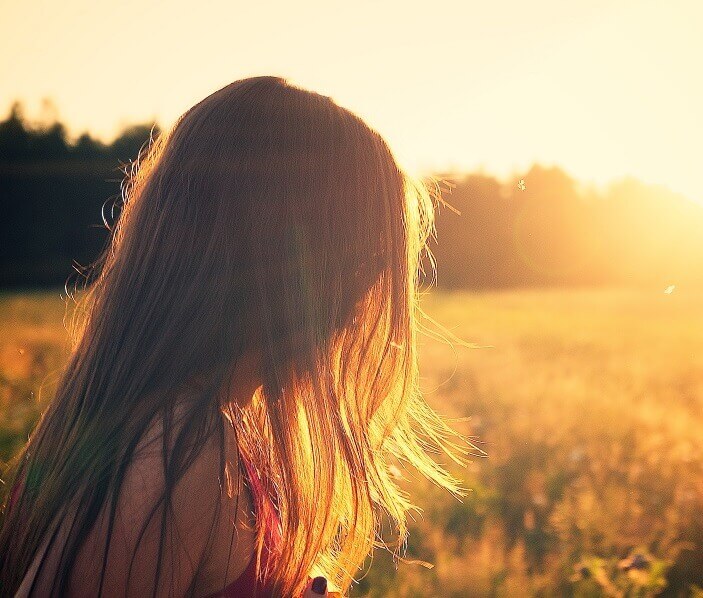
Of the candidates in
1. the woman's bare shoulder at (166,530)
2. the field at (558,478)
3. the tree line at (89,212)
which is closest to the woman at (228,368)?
the woman's bare shoulder at (166,530)

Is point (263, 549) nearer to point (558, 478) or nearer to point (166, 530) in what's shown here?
point (166, 530)

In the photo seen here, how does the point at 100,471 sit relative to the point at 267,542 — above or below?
above

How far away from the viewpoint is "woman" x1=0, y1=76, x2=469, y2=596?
963mm

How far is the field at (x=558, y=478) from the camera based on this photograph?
109 inches

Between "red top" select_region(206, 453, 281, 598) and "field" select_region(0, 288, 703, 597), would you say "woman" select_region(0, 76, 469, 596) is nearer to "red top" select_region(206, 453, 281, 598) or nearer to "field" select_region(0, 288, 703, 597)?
"red top" select_region(206, 453, 281, 598)

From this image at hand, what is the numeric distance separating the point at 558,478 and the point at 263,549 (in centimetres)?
327

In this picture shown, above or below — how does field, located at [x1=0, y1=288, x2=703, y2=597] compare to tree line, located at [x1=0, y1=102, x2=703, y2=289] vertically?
below

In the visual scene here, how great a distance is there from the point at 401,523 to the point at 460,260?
114 ft

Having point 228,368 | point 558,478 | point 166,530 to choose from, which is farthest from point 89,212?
point 166,530

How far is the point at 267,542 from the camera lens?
117 centimetres

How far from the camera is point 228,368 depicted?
1.12 metres

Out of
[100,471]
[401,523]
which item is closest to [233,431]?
[100,471]

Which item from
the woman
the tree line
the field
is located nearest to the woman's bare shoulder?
the woman

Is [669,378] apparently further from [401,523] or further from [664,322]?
[664,322]
